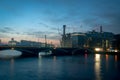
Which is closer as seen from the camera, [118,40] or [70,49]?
[70,49]

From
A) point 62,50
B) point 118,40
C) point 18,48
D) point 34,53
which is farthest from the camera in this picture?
point 118,40

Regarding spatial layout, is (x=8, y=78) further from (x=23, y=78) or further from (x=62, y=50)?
(x=62, y=50)

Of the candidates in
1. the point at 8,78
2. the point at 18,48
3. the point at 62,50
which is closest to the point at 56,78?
the point at 8,78

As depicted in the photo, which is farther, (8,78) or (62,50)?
(62,50)

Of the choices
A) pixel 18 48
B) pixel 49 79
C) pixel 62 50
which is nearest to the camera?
pixel 49 79

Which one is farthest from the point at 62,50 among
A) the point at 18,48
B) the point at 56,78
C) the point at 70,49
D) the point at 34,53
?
the point at 56,78

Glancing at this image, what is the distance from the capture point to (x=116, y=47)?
6604 inches

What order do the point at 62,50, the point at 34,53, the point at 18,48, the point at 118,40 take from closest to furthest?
1. the point at 18,48
2. the point at 34,53
3. the point at 62,50
4. the point at 118,40

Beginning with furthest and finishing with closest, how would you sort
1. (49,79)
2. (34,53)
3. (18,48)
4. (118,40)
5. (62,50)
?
(118,40) < (62,50) < (34,53) < (18,48) < (49,79)

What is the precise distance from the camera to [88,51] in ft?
576

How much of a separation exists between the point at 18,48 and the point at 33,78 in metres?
74.9

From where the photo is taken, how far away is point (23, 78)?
4331cm

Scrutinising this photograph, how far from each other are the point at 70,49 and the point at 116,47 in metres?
35.2

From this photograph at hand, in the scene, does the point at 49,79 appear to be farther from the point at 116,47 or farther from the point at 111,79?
the point at 116,47
